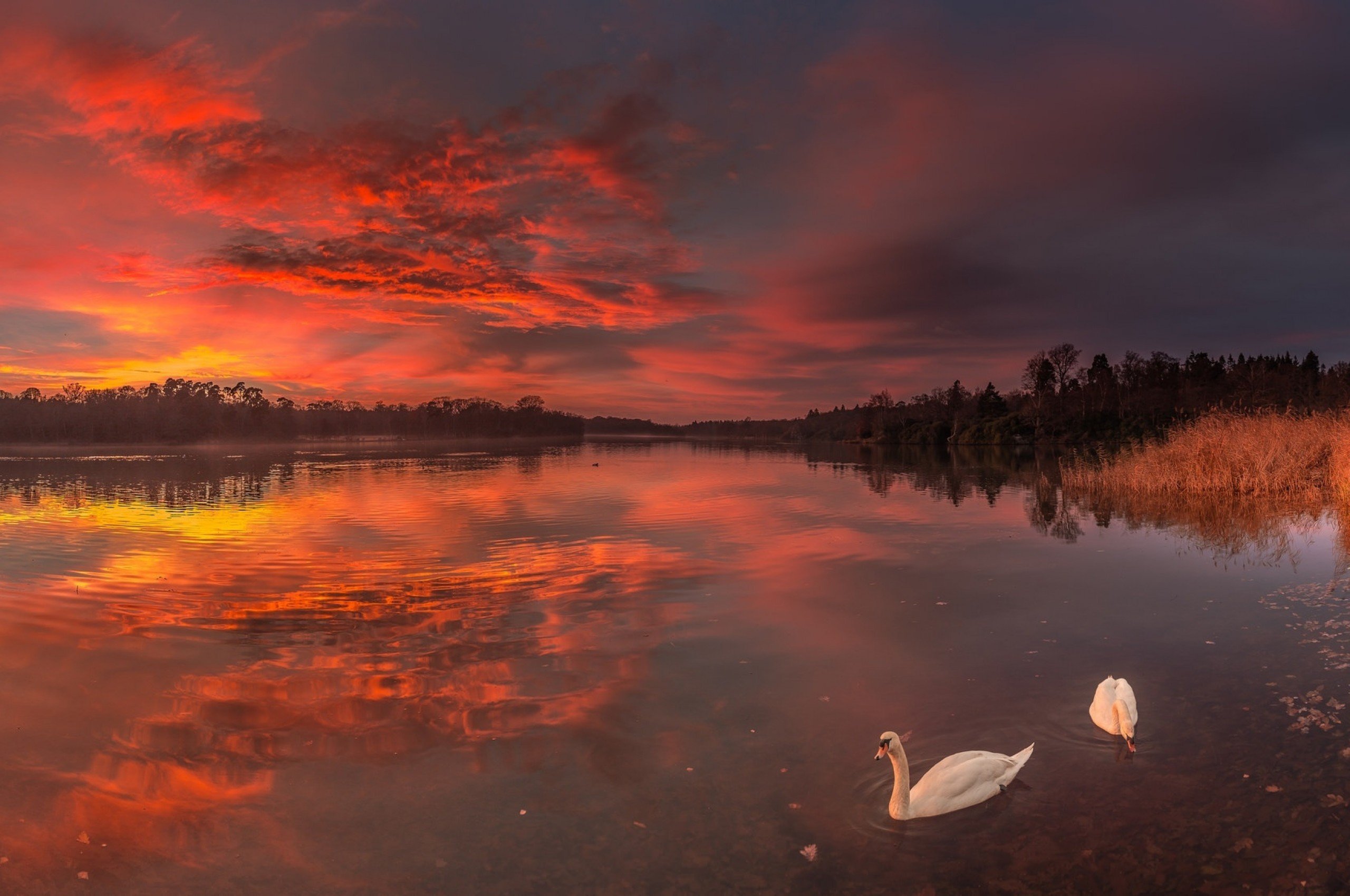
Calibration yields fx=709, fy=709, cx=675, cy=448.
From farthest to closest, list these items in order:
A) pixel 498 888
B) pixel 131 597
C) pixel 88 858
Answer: pixel 131 597 < pixel 88 858 < pixel 498 888

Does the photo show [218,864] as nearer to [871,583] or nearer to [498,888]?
[498,888]

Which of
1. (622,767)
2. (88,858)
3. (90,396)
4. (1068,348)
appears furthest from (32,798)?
(90,396)

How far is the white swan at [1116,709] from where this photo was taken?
24.5 ft

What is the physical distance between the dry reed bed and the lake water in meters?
10.1

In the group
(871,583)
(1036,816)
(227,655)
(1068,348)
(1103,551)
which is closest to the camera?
(1036,816)

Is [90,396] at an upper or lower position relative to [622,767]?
upper

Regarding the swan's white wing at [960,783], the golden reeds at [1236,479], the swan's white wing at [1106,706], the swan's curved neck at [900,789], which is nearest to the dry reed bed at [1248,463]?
the golden reeds at [1236,479]

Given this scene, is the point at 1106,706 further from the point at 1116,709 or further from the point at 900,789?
the point at 900,789

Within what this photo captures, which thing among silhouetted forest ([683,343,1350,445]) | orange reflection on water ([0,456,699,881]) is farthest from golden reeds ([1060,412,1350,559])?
silhouetted forest ([683,343,1350,445])

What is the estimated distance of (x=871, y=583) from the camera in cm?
1605

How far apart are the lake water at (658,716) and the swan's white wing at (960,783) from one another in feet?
0.57

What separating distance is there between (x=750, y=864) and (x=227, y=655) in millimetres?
9151

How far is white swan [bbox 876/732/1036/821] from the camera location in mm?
6242

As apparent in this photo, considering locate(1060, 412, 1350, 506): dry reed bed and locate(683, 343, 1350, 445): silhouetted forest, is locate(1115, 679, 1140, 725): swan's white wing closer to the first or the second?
locate(1060, 412, 1350, 506): dry reed bed
